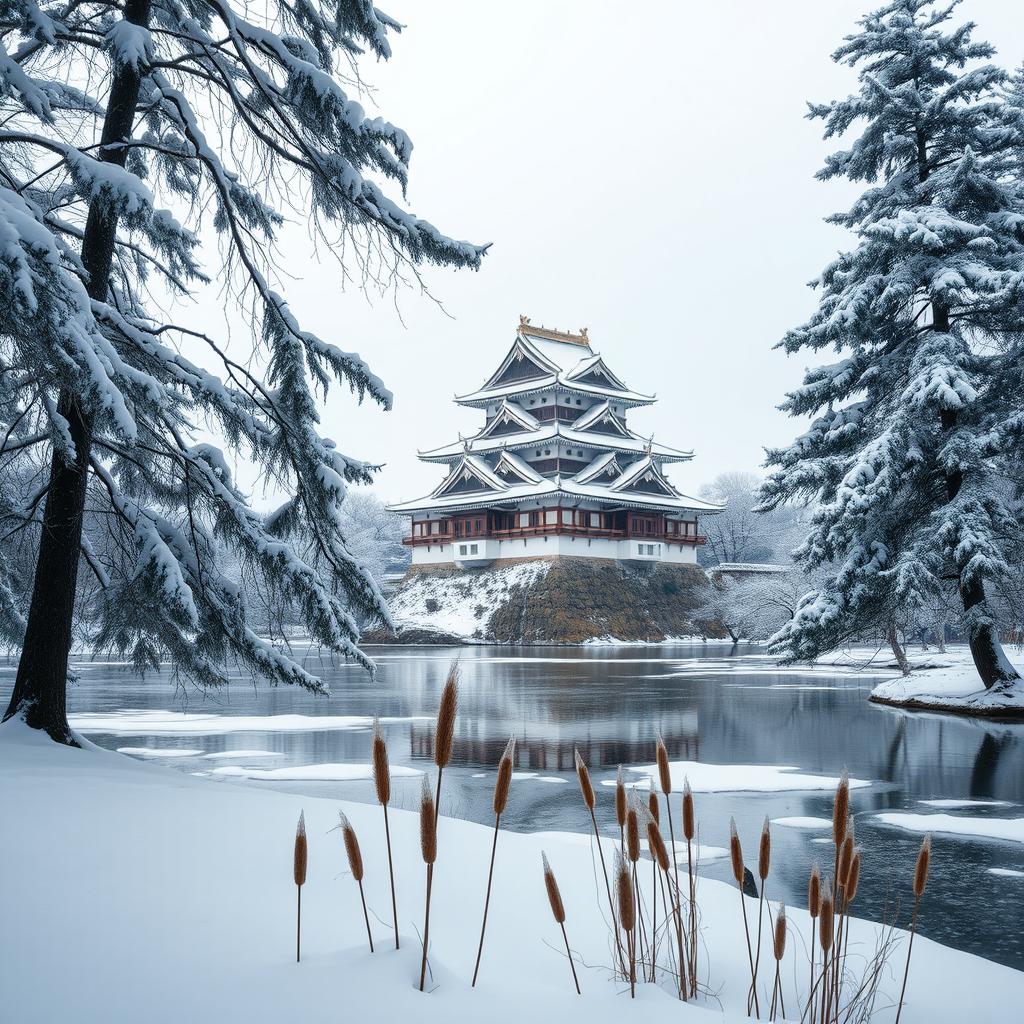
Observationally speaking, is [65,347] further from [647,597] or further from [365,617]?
[647,597]

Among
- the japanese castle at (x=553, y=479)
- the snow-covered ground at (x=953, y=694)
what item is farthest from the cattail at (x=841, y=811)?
the japanese castle at (x=553, y=479)

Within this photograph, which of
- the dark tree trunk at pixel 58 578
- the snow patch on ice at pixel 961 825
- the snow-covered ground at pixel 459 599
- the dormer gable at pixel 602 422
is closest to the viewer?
the snow patch on ice at pixel 961 825

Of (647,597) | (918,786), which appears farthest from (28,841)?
(647,597)

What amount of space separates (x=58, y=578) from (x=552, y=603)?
44.1 meters

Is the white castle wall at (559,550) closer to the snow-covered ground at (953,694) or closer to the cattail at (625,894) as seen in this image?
the snow-covered ground at (953,694)

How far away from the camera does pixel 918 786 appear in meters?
9.08

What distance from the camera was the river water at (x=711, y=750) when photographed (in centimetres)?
576

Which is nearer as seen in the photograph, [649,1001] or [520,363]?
[649,1001]

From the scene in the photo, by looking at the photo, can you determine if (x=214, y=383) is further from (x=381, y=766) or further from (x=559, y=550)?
(x=559, y=550)

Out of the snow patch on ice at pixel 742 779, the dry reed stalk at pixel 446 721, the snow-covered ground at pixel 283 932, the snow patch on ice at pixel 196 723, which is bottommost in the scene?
the snow patch on ice at pixel 742 779

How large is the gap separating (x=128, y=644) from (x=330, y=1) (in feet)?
18.5

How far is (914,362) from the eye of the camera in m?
15.9

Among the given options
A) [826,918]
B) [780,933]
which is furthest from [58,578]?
[826,918]

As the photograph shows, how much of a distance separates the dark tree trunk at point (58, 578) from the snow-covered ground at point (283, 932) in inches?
93.6
